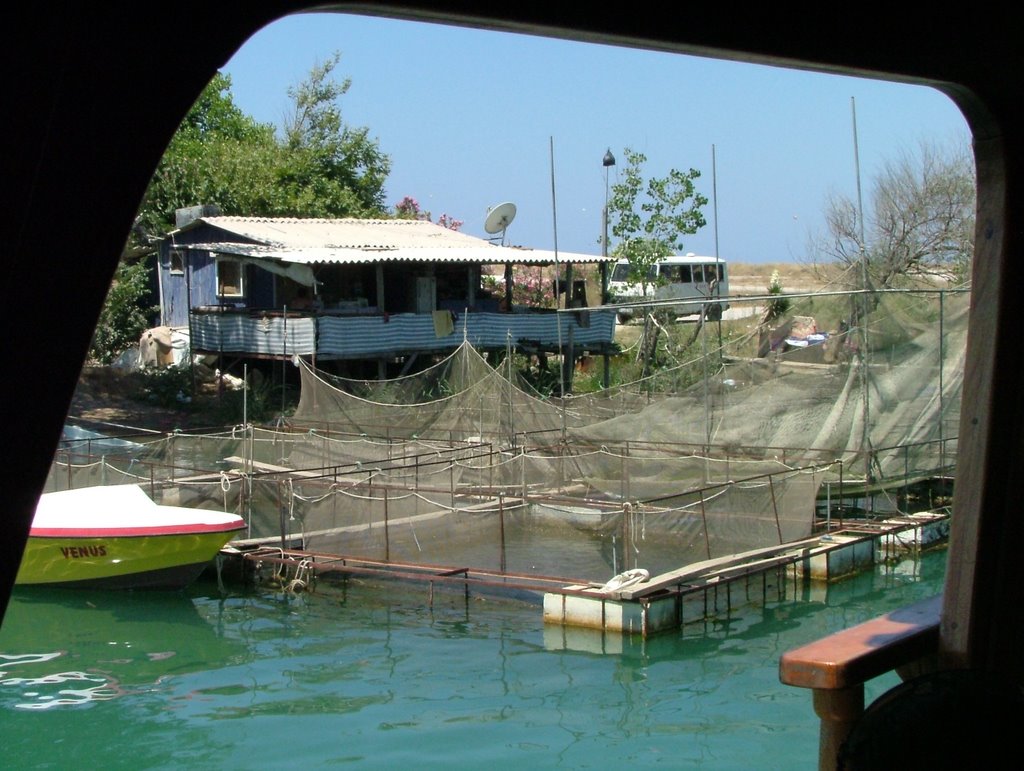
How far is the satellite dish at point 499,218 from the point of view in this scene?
24172 millimetres

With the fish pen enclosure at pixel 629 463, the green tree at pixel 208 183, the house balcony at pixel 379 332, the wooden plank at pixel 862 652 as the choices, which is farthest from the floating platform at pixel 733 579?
the green tree at pixel 208 183

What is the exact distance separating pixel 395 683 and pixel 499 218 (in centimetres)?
1530

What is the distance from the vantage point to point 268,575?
13.1 m

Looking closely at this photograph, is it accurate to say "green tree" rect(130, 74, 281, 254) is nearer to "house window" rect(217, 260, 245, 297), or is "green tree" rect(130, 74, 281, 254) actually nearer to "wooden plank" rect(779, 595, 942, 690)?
"house window" rect(217, 260, 245, 297)

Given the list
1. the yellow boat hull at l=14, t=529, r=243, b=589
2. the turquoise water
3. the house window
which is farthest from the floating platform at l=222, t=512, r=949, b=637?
the house window

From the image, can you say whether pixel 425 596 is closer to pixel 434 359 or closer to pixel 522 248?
pixel 434 359

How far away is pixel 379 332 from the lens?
68.9ft

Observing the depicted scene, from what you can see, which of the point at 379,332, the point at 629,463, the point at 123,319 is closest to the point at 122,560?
the point at 629,463

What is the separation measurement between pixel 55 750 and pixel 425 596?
4.02 m

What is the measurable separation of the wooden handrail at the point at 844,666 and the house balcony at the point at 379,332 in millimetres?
16917

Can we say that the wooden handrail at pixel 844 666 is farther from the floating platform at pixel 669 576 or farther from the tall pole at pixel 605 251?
the tall pole at pixel 605 251

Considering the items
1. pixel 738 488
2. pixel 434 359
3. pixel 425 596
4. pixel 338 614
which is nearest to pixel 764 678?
pixel 738 488

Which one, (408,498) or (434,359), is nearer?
(408,498)

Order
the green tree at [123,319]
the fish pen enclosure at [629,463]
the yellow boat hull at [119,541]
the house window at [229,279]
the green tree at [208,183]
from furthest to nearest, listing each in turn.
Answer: the green tree at [208,183] → the green tree at [123,319] → the house window at [229,279] → the yellow boat hull at [119,541] → the fish pen enclosure at [629,463]
